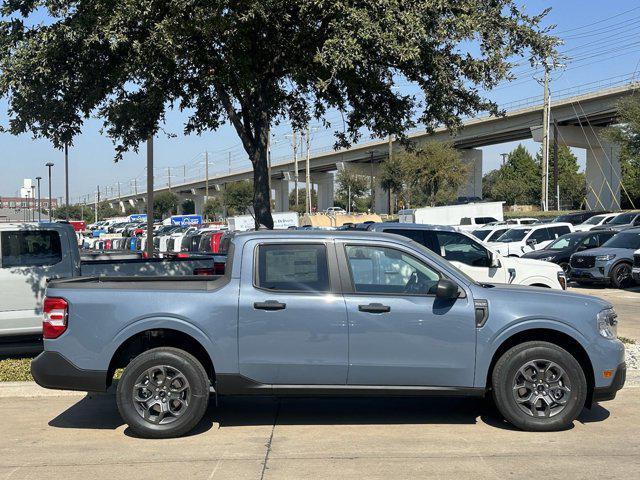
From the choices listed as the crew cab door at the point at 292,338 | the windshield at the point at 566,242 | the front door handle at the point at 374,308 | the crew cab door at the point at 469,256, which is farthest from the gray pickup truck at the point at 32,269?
the windshield at the point at 566,242

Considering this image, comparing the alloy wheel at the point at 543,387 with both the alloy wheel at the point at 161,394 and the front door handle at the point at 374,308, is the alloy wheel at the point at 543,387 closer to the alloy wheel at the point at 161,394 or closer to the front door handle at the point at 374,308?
the front door handle at the point at 374,308

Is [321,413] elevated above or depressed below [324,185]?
below

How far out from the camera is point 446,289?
20.8ft

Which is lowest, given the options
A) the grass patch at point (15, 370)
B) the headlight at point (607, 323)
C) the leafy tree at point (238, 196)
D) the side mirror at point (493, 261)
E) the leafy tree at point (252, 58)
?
the grass patch at point (15, 370)

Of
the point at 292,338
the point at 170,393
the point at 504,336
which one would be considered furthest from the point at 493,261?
the point at 170,393

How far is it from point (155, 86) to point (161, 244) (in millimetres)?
29076

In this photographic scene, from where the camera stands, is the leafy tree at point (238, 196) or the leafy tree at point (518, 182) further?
the leafy tree at point (518, 182)

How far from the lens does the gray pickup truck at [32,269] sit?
10023 millimetres

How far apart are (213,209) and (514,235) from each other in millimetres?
84709

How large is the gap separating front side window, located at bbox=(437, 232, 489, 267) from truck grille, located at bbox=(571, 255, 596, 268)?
930 centimetres

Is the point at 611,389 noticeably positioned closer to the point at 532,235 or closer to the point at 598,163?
the point at 532,235

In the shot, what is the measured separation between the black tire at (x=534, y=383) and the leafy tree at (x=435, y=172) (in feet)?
178

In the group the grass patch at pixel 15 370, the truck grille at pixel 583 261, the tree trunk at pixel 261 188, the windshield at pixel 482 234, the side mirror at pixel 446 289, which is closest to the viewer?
the side mirror at pixel 446 289

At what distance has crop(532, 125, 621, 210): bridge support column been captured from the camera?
62500 mm
